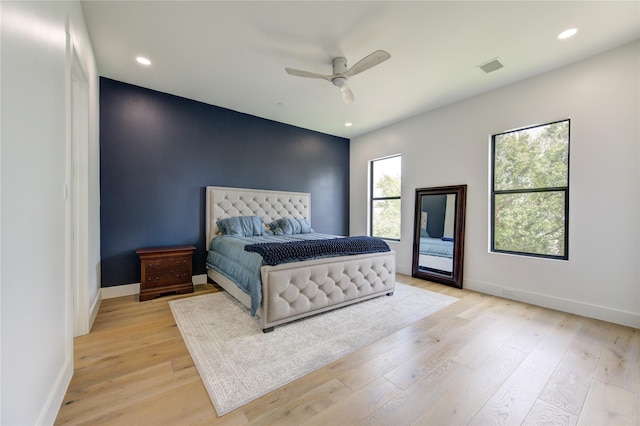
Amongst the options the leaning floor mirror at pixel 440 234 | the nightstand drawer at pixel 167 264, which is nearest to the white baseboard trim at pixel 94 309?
the nightstand drawer at pixel 167 264

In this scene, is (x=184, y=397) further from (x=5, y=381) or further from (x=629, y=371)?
(x=629, y=371)

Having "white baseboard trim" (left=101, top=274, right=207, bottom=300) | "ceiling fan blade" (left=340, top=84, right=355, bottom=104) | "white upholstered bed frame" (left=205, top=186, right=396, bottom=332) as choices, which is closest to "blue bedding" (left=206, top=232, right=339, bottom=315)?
"white upholstered bed frame" (left=205, top=186, right=396, bottom=332)

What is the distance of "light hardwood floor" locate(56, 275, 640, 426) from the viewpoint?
4.83 ft

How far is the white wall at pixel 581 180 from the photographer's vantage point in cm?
264

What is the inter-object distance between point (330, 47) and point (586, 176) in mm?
3253

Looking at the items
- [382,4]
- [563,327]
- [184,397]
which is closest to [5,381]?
[184,397]

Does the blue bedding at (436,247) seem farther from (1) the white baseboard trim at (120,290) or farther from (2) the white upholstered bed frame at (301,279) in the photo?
(1) the white baseboard trim at (120,290)

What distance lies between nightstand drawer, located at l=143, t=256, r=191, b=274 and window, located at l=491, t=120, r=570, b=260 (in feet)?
14.6

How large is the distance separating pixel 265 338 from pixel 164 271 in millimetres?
1930

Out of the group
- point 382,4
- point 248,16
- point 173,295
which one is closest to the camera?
point 382,4

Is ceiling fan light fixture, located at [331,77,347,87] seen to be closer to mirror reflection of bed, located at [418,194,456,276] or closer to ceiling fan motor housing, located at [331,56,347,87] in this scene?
ceiling fan motor housing, located at [331,56,347,87]

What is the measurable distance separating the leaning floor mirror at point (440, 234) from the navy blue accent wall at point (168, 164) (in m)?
2.54

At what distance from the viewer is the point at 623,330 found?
2.54m

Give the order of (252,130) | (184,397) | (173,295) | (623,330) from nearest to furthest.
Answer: (184,397) → (623,330) → (173,295) → (252,130)
